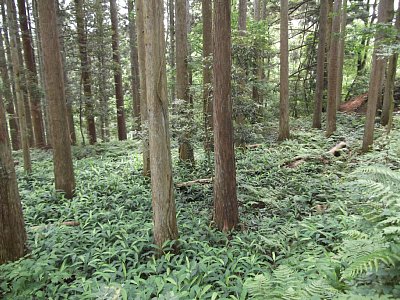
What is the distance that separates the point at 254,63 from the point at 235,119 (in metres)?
2.00

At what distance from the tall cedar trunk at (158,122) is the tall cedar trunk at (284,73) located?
8655 mm

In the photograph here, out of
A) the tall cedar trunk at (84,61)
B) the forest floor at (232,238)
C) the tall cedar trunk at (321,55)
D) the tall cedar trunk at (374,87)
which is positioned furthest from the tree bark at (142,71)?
the tall cedar trunk at (321,55)

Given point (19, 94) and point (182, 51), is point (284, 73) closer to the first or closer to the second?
point (182, 51)

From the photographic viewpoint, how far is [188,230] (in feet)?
18.4

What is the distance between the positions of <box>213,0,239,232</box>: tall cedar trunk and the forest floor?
0.42 m

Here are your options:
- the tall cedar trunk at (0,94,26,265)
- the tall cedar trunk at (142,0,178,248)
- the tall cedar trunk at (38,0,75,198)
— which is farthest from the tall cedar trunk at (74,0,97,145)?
the tall cedar trunk at (142,0,178,248)

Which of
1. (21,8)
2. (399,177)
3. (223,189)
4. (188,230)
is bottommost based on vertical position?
(188,230)

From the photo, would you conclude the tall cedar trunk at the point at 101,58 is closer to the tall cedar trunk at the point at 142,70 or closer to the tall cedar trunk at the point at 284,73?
the tall cedar trunk at the point at 142,70

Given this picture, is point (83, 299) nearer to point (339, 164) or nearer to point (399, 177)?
point (399, 177)

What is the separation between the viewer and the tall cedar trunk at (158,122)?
417cm

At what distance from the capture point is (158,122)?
437cm

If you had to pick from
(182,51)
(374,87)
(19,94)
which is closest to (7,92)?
(19,94)

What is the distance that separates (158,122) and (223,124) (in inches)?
59.6

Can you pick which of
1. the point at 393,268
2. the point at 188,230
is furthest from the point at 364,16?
the point at 393,268
